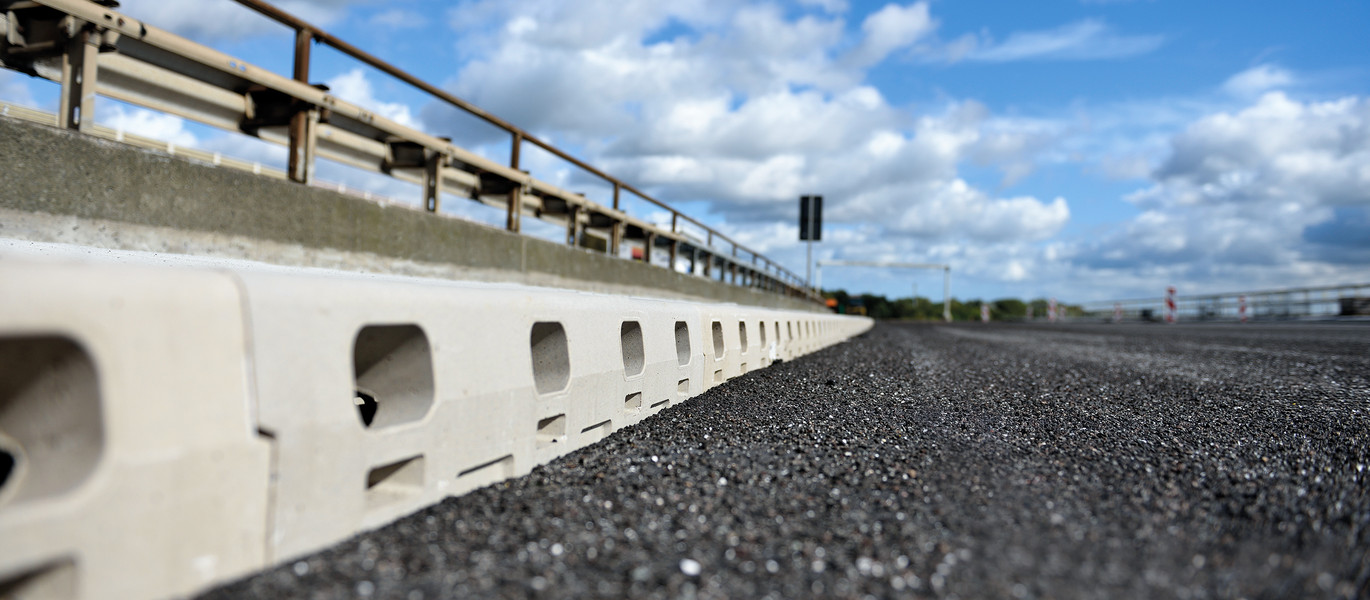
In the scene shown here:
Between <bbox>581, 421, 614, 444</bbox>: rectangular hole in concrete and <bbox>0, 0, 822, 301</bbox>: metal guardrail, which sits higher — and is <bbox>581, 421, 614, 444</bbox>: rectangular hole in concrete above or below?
below

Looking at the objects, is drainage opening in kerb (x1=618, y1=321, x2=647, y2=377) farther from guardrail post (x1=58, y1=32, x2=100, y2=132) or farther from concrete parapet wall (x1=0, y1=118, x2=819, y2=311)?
guardrail post (x1=58, y1=32, x2=100, y2=132)

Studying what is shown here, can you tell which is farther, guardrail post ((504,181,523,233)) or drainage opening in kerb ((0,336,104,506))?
guardrail post ((504,181,523,233))

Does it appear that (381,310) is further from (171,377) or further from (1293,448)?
(1293,448)

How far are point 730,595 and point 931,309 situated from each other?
13409 cm

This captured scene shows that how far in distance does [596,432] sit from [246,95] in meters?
4.00

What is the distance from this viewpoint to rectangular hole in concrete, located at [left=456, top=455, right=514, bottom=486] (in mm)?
2746

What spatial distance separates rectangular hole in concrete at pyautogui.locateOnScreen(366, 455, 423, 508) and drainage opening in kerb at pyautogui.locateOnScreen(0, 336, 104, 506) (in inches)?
32.9

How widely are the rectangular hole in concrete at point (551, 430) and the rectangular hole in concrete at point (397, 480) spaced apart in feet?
2.60

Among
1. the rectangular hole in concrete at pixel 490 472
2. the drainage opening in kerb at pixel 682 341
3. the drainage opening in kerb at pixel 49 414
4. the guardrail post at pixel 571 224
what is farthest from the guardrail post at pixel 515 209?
the drainage opening in kerb at pixel 49 414

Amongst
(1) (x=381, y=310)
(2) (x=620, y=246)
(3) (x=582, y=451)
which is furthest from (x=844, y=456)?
(2) (x=620, y=246)

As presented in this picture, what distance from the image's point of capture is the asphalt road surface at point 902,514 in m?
2.04

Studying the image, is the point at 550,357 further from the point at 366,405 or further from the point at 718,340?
the point at 718,340

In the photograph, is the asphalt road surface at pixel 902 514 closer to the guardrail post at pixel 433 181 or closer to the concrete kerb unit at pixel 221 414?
the concrete kerb unit at pixel 221 414

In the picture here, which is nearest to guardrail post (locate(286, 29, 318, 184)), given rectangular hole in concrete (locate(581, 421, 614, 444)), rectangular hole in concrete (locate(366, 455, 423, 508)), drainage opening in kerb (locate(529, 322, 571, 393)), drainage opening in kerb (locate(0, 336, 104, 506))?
drainage opening in kerb (locate(529, 322, 571, 393))
